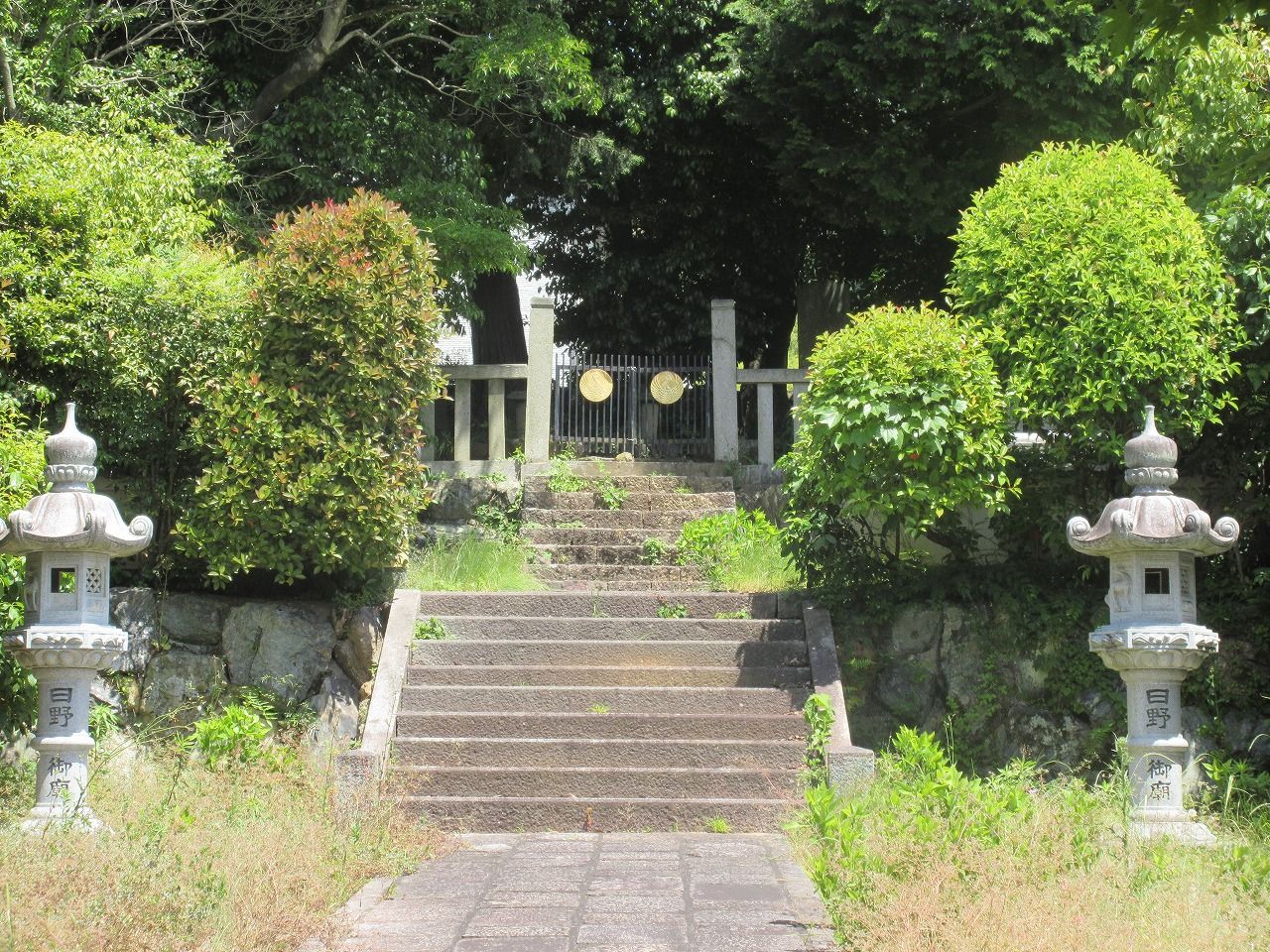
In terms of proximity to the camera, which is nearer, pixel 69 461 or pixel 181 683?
pixel 69 461

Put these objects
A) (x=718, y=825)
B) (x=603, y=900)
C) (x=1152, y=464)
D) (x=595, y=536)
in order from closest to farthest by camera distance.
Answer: (x=603, y=900)
(x=1152, y=464)
(x=718, y=825)
(x=595, y=536)

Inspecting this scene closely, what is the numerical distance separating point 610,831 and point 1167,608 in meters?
3.41

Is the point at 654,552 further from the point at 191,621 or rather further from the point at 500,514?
the point at 191,621

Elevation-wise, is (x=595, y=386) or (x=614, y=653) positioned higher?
(x=595, y=386)

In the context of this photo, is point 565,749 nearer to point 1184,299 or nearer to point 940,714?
point 940,714

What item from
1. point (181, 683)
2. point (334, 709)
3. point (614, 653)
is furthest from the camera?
point (614, 653)

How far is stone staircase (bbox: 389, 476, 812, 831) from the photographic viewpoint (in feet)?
25.7

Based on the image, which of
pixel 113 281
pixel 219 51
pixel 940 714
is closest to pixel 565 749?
pixel 940 714

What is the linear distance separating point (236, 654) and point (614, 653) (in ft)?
8.61

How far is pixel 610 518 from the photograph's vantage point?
12.1 metres

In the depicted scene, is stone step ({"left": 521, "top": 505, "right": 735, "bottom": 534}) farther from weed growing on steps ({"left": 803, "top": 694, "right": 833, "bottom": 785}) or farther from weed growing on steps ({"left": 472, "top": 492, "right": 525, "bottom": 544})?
weed growing on steps ({"left": 803, "top": 694, "right": 833, "bottom": 785})

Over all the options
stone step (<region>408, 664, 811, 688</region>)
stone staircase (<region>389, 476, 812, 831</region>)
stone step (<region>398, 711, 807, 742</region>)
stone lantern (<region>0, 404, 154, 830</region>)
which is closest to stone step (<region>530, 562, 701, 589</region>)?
stone staircase (<region>389, 476, 812, 831</region>)

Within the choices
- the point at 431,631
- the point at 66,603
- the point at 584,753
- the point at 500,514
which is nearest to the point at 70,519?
the point at 66,603

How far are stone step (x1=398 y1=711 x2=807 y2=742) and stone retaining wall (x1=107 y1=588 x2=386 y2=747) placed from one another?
2.47 ft
